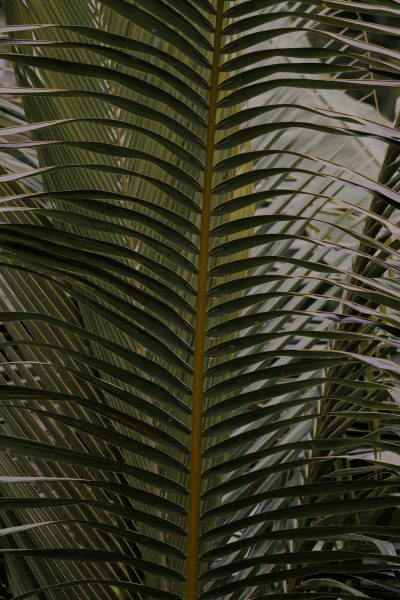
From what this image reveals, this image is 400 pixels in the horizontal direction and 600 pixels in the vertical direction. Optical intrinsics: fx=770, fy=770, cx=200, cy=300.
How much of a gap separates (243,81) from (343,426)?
326 mm

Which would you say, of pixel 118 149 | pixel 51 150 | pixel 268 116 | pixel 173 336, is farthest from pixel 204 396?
pixel 268 116

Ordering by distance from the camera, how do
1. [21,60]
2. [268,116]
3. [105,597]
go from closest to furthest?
[21,60]
[105,597]
[268,116]

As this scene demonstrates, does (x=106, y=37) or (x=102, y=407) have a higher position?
(x=106, y=37)

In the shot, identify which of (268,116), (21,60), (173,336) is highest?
(268,116)

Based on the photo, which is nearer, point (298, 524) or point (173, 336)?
point (173, 336)

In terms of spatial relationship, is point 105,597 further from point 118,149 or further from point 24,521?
point 118,149

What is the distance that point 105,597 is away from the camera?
2.13 ft

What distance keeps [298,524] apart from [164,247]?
34 cm

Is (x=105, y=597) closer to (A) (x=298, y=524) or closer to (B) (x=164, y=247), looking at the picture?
(A) (x=298, y=524)

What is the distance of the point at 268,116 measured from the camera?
1.03 meters

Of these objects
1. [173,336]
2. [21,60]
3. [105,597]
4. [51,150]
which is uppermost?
[51,150]

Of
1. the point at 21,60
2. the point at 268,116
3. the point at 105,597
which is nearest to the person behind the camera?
the point at 21,60

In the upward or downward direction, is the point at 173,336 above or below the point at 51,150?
below

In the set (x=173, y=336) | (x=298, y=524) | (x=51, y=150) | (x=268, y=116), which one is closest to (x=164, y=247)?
(x=173, y=336)
